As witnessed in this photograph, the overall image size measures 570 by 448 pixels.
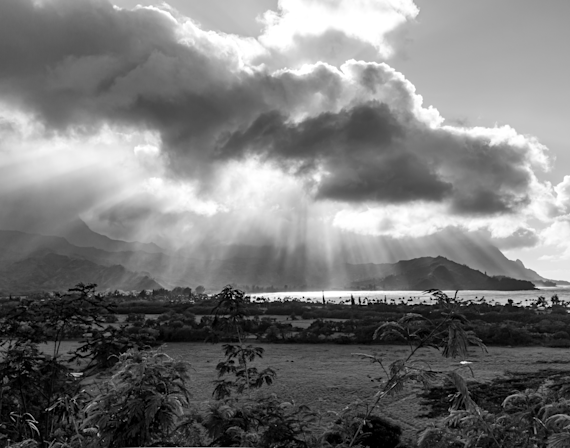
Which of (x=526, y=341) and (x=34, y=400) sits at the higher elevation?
(x=34, y=400)

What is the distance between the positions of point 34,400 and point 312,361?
15.7 meters

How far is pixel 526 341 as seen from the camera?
2705 centimetres

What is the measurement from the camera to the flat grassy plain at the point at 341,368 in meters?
12.8

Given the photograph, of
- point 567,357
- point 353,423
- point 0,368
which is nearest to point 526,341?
point 567,357

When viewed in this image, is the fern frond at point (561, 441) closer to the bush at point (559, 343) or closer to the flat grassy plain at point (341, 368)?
the flat grassy plain at point (341, 368)

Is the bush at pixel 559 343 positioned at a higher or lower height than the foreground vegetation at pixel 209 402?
lower

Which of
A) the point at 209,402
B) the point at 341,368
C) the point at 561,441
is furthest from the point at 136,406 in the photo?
the point at 341,368

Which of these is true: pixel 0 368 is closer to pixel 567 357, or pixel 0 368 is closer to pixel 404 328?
pixel 404 328

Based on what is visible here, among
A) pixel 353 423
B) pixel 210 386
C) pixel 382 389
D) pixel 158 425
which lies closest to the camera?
pixel 382 389

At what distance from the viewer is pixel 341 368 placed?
19312 millimetres

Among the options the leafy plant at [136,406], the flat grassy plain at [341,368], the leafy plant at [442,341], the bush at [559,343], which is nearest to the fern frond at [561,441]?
the leafy plant at [442,341]

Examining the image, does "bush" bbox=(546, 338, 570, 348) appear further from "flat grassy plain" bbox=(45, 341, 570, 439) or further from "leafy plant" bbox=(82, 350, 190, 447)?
"leafy plant" bbox=(82, 350, 190, 447)

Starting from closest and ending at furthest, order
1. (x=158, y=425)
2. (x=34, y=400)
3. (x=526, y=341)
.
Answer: (x=158, y=425) → (x=34, y=400) → (x=526, y=341)

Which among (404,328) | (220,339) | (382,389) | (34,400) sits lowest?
(220,339)
